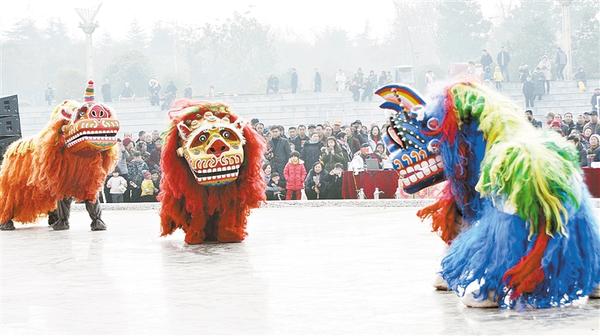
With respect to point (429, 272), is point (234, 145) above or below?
above

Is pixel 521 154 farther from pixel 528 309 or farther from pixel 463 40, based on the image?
pixel 463 40

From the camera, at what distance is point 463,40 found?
48656 mm

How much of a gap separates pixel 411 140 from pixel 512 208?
1.07 meters

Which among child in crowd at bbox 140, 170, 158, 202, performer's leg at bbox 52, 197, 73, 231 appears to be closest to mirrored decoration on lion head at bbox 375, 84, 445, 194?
performer's leg at bbox 52, 197, 73, 231

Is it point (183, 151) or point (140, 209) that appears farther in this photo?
point (140, 209)

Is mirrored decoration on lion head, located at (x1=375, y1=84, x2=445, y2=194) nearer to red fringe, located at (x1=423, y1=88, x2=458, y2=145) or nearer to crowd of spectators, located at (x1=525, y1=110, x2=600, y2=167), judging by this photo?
red fringe, located at (x1=423, y1=88, x2=458, y2=145)

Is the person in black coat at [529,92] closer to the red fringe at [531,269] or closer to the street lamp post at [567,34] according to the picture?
the street lamp post at [567,34]

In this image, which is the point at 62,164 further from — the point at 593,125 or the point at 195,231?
the point at 593,125

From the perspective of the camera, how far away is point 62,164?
39.4 ft

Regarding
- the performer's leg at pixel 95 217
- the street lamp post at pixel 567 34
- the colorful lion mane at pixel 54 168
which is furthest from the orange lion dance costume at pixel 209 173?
the street lamp post at pixel 567 34

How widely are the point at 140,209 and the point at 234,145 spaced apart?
6602mm

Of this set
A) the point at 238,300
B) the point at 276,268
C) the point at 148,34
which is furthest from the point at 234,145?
the point at 148,34

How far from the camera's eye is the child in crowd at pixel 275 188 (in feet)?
56.5

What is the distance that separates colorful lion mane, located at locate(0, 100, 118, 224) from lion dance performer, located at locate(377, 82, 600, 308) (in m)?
6.01
